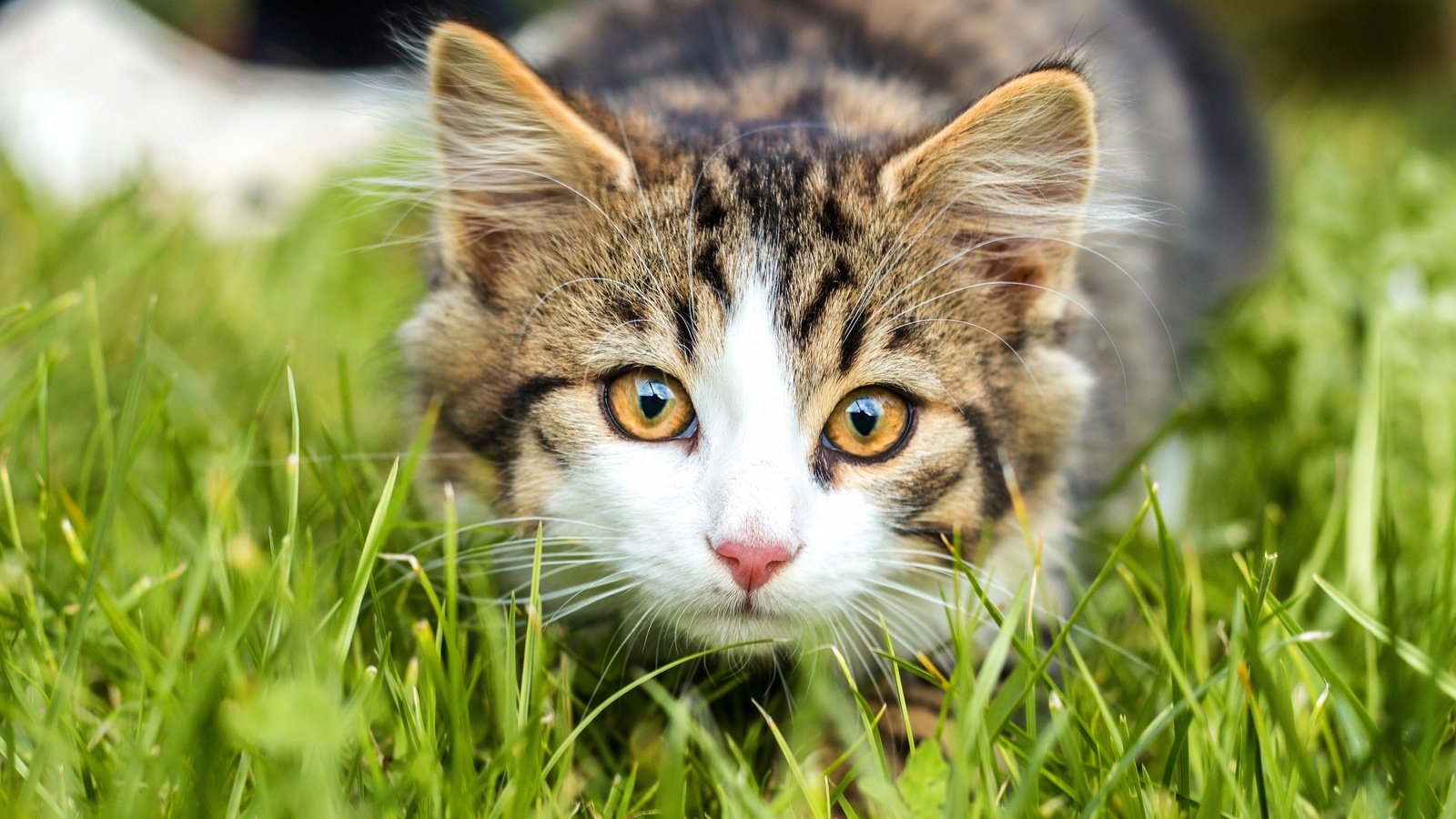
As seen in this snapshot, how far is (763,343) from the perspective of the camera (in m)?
1.45

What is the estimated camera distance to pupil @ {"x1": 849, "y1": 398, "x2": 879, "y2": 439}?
1.51 metres

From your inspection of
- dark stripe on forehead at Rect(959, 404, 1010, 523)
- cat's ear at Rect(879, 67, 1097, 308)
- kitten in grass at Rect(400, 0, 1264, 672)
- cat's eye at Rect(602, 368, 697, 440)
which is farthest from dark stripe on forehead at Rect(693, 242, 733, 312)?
dark stripe on forehead at Rect(959, 404, 1010, 523)

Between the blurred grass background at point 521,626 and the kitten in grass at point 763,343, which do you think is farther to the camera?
the kitten in grass at point 763,343

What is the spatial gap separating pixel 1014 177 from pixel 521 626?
38.5 inches

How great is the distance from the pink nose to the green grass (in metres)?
0.16

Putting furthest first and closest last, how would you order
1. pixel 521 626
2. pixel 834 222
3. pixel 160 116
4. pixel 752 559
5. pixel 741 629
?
pixel 160 116
pixel 521 626
pixel 834 222
pixel 741 629
pixel 752 559

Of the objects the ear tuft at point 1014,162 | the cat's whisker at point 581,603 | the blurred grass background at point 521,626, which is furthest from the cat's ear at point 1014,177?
the cat's whisker at point 581,603

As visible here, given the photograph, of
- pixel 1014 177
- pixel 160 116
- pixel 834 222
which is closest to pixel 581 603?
pixel 834 222

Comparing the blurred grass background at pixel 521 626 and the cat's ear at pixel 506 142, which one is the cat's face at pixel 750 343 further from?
the blurred grass background at pixel 521 626

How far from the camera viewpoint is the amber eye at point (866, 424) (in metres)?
1.51

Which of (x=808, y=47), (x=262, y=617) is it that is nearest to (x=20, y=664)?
(x=262, y=617)

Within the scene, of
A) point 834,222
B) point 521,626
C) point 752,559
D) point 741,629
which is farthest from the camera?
point 521,626

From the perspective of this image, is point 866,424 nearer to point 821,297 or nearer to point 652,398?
point 821,297

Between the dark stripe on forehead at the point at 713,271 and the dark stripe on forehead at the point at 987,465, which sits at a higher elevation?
the dark stripe on forehead at the point at 713,271
